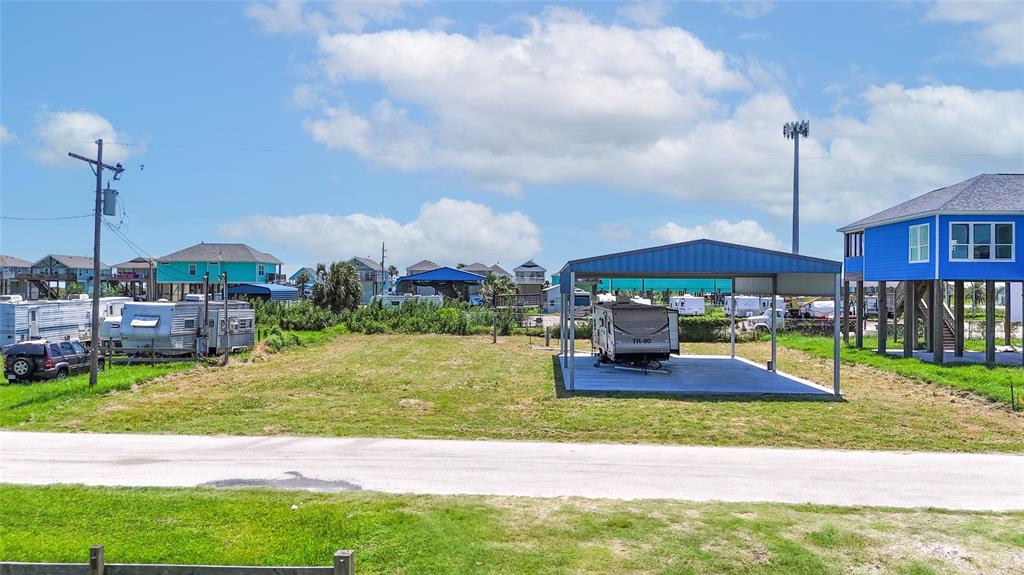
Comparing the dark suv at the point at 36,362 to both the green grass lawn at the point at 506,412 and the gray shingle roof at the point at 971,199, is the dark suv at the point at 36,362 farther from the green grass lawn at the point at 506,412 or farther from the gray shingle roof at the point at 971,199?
the gray shingle roof at the point at 971,199

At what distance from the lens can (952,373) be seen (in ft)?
82.9

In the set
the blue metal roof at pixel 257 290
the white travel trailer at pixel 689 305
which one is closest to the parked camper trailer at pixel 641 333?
the white travel trailer at pixel 689 305

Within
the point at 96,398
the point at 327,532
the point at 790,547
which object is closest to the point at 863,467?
the point at 790,547

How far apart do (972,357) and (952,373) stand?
7.36 m

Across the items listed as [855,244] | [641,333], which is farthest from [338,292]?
[855,244]

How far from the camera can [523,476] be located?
481 inches

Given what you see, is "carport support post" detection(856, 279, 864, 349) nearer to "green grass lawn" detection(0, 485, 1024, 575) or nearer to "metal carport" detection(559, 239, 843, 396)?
"metal carport" detection(559, 239, 843, 396)

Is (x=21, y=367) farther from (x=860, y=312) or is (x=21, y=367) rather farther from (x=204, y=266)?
(x=204, y=266)

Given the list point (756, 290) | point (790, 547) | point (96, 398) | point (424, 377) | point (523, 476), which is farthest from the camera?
point (756, 290)

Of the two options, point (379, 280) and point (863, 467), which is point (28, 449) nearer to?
point (863, 467)

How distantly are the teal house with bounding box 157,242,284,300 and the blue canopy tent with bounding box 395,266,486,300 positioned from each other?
15.8 meters

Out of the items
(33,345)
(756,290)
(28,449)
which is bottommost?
(28,449)

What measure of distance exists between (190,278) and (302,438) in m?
60.3

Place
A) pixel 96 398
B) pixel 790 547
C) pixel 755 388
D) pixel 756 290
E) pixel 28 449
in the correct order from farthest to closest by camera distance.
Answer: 1. pixel 756 290
2. pixel 755 388
3. pixel 96 398
4. pixel 28 449
5. pixel 790 547
